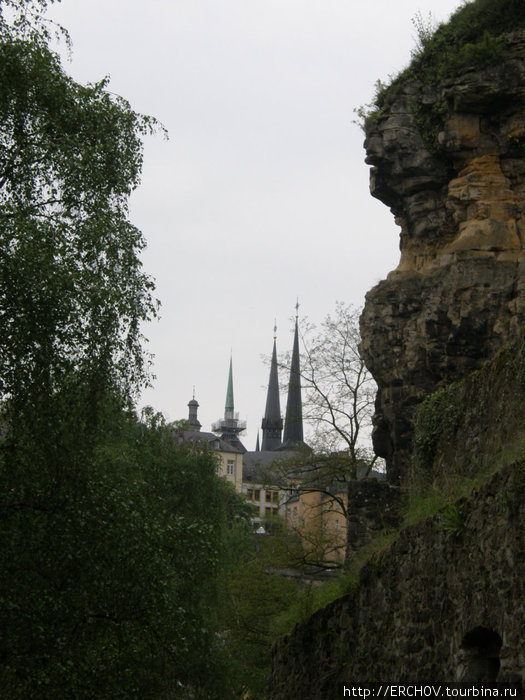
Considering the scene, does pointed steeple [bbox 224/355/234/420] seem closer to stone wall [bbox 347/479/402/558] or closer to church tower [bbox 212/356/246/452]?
church tower [bbox 212/356/246/452]

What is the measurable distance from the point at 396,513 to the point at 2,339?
9.56 meters

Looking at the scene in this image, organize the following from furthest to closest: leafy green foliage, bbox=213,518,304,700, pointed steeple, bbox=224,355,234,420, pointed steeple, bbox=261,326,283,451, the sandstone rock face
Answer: pointed steeple, bbox=224,355,234,420 < pointed steeple, bbox=261,326,283,451 < leafy green foliage, bbox=213,518,304,700 < the sandstone rock face

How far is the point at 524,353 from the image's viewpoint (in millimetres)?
10648

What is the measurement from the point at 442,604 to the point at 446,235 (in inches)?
460

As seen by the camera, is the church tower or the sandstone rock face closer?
the sandstone rock face

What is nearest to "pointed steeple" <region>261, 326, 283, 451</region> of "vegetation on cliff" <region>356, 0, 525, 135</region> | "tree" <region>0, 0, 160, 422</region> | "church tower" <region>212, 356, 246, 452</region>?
"church tower" <region>212, 356, 246, 452</region>

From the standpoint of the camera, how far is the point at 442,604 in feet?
31.4

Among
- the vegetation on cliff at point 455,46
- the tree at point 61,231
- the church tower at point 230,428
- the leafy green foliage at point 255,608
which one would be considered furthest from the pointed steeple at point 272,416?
the tree at point 61,231

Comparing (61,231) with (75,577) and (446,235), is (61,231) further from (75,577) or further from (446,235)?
(446,235)

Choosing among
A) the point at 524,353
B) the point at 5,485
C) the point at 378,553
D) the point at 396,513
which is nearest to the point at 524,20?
the point at 396,513

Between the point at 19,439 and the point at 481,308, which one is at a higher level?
the point at 481,308

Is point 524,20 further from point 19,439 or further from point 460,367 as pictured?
point 19,439

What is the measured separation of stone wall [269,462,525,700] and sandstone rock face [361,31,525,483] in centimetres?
747

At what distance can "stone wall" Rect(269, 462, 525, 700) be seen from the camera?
27.1 ft
